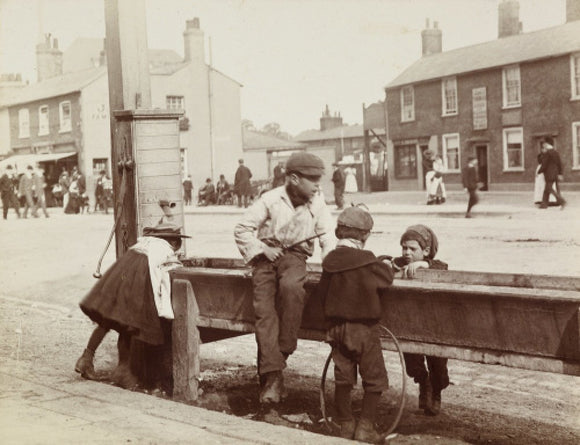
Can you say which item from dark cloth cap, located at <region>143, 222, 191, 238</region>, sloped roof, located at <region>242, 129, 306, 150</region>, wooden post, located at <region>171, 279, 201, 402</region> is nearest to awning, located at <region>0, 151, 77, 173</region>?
sloped roof, located at <region>242, 129, 306, 150</region>

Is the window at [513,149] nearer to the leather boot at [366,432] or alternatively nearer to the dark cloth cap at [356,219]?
the dark cloth cap at [356,219]

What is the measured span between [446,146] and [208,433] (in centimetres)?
3854

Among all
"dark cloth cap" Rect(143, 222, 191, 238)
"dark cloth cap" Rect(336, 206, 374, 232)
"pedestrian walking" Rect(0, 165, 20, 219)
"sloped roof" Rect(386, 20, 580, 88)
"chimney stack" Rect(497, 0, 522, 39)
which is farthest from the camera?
"chimney stack" Rect(497, 0, 522, 39)

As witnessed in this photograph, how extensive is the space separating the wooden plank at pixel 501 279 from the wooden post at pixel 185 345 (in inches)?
66.7

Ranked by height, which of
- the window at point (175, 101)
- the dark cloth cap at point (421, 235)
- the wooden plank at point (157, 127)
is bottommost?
the dark cloth cap at point (421, 235)

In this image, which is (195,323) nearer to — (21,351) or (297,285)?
(297,285)

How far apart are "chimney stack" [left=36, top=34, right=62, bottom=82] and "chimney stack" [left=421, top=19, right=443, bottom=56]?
23936 millimetres

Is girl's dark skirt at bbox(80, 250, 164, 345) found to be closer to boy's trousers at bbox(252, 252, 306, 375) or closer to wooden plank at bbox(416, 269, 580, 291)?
boy's trousers at bbox(252, 252, 306, 375)

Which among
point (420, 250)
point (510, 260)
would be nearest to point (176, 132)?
point (420, 250)

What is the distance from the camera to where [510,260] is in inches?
497

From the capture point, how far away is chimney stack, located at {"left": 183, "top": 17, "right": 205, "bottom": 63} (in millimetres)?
49312

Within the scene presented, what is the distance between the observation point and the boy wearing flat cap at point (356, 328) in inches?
195

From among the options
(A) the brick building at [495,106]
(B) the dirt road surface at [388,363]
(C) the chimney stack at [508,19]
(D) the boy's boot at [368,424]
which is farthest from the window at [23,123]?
(D) the boy's boot at [368,424]

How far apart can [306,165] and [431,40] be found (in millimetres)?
43270
